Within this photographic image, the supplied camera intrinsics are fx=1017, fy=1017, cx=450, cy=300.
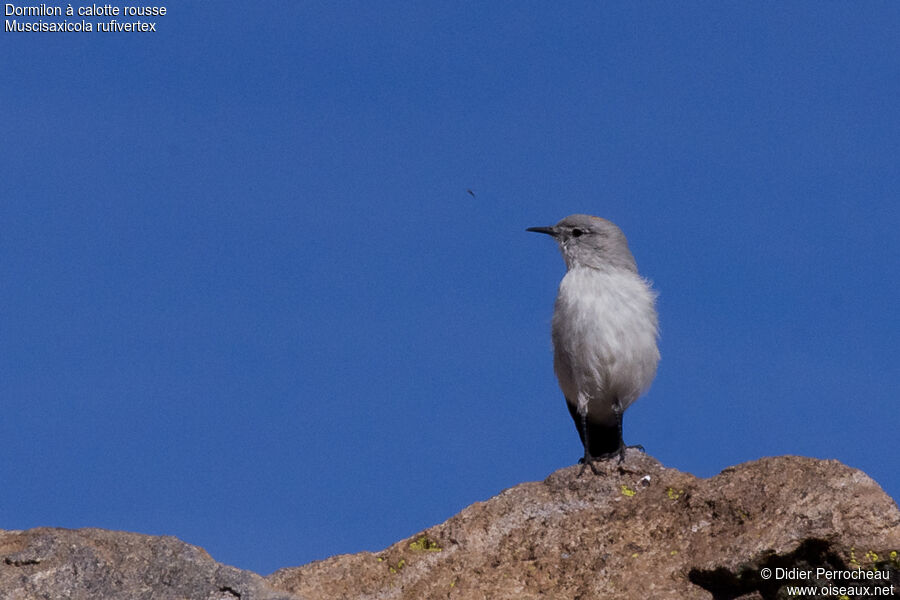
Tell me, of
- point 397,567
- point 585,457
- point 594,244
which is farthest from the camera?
point 594,244

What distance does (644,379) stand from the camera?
10.4 meters

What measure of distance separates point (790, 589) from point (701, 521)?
39.0 inches

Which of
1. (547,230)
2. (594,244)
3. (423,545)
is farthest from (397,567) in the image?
(547,230)

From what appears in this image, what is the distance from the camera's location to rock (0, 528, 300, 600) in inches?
232

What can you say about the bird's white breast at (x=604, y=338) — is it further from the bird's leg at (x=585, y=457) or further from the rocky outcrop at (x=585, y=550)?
the rocky outcrop at (x=585, y=550)

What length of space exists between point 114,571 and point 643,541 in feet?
12.2

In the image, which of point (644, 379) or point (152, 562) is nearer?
point (152, 562)

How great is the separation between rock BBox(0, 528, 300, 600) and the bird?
4.55 m

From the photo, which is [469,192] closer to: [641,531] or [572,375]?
[572,375]

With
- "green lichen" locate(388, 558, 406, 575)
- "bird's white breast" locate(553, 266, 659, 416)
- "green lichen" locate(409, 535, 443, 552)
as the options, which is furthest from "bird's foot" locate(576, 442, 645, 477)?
"green lichen" locate(388, 558, 406, 575)

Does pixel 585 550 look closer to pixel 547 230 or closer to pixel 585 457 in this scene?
pixel 585 457

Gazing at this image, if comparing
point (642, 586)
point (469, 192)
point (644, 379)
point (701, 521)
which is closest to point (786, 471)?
point (701, 521)

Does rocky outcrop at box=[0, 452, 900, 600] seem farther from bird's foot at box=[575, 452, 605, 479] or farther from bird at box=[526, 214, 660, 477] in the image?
bird at box=[526, 214, 660, 477]

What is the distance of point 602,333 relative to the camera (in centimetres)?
1011
